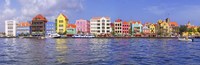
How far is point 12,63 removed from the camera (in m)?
31.5

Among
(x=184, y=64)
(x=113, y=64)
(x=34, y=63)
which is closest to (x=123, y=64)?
(x=113, y=64)

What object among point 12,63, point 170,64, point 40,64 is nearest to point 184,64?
point 170,64

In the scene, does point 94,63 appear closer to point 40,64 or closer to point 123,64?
point 123,64

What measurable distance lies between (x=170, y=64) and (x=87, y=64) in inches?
285

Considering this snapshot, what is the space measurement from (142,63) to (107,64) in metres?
3.27

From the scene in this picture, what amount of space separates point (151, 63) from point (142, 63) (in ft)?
2.65

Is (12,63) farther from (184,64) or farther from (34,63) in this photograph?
(184,64)

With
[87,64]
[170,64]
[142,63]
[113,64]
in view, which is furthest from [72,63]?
[170,64]

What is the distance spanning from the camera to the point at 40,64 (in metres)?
30.2

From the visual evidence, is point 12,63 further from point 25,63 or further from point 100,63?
point 100,63

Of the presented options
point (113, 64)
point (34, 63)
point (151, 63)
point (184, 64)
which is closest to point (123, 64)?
point (113, 64)

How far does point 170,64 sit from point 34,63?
38.9 feet

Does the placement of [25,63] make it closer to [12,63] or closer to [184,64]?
[12,63]

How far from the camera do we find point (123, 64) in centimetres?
3064
